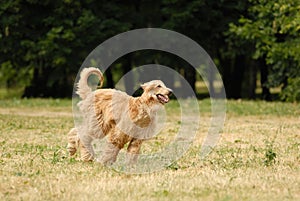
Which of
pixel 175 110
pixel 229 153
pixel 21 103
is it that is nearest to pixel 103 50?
pixel 21 103

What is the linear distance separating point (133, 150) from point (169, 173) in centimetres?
90

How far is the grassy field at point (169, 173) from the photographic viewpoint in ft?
23.5

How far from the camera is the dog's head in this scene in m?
8.94

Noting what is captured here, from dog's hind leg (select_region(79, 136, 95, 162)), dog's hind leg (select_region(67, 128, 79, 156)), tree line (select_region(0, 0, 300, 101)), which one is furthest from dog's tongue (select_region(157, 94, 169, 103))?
tree line (select_region(0, 0, 300, 101))

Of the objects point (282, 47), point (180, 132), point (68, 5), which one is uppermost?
point (68, 5)

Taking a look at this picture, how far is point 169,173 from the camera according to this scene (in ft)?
28.0

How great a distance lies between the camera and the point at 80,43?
27.4 m

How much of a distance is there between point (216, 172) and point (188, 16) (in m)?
20.0

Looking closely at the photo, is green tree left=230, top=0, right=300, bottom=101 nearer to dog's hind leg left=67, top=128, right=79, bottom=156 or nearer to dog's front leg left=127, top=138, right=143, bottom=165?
dog's hind leg left=67, top=128, right=79, bottom=156

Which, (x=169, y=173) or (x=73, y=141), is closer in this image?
(x=169, y=173)

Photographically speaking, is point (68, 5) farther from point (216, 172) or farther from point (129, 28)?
point (216, 172)

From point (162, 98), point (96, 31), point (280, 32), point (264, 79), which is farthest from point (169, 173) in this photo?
point (264, 79)

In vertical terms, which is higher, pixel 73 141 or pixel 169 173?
pixel 73 141

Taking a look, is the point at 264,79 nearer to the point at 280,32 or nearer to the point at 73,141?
the point at 280,32
